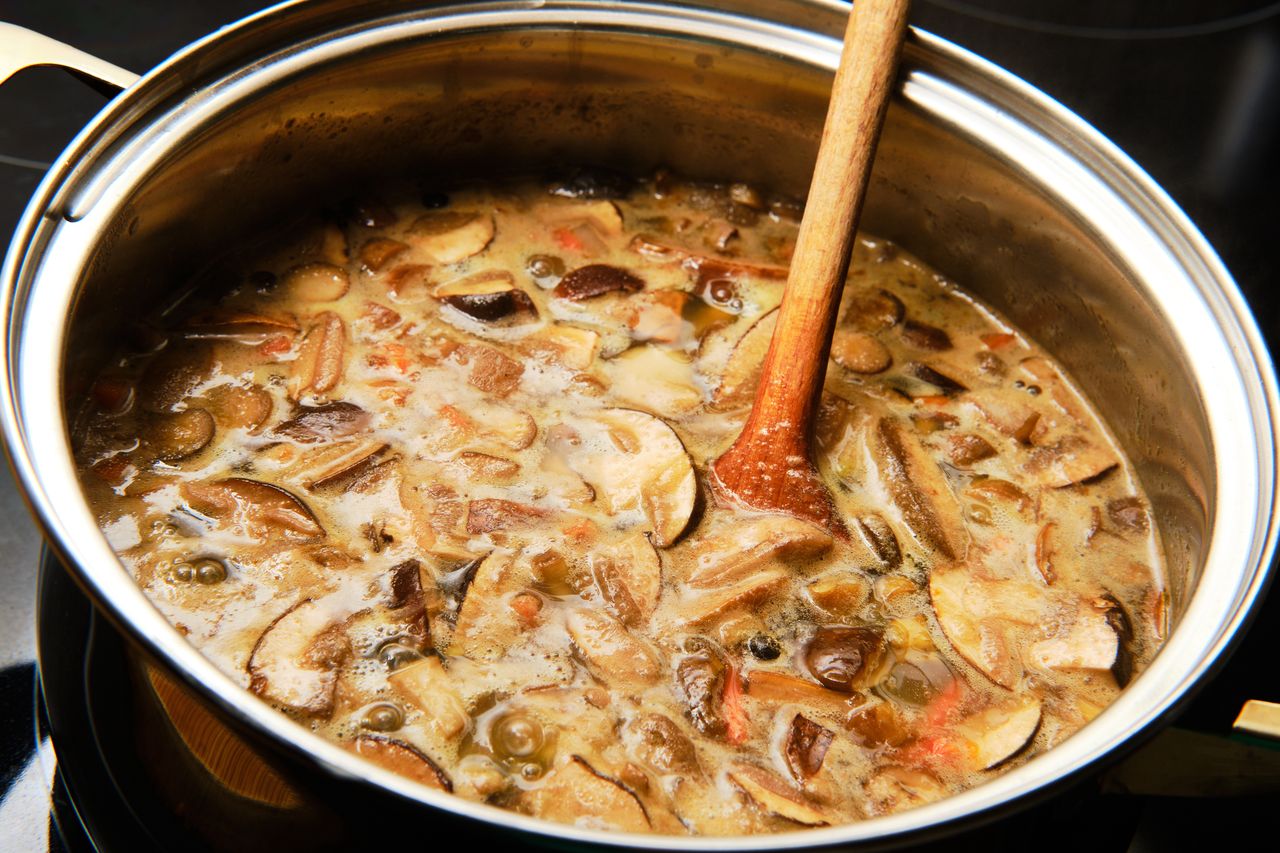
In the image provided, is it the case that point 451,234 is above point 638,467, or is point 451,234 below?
above

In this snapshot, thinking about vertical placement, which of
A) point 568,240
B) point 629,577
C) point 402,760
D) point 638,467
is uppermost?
point 568,240

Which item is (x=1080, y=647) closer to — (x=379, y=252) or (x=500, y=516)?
(x=500, y=516)

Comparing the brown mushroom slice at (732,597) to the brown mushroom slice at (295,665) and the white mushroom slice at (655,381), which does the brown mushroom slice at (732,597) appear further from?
the brown mushroom slice at (295,665)

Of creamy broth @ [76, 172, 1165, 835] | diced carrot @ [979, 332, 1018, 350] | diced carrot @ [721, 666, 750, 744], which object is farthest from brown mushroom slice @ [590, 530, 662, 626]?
diced carrot @ [979, 332, 1018, 350]

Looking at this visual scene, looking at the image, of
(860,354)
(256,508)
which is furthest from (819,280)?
(256,508)

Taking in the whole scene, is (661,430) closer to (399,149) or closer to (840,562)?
(840,562)

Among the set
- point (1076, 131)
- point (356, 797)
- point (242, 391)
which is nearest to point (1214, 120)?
point (1076, 131)
